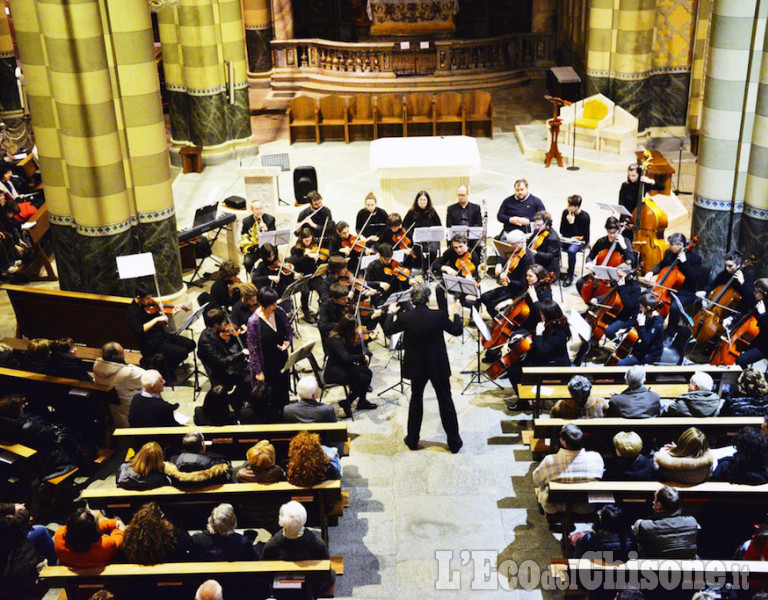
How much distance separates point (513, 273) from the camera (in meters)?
11.7

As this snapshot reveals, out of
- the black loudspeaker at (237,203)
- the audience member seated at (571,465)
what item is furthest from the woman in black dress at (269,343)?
the black loudspeaker at (237,203)

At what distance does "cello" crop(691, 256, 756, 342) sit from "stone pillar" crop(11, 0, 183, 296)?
6781 millimetres

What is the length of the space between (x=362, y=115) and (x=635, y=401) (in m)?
12.8

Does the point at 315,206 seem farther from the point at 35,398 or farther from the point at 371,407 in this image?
the point at 35,398

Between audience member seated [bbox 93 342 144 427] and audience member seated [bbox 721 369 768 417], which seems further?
audience member seated [bbox 93 342 144 427]

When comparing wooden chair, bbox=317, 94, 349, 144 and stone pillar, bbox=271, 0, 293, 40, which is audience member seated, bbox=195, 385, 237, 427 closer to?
wooden chair, bbox=317, 94, 349, 144

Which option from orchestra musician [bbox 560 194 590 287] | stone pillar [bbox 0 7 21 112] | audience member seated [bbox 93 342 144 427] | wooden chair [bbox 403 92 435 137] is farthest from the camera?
stone pillar [bbox 0 7 21 112]

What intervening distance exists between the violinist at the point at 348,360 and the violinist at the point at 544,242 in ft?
10.0

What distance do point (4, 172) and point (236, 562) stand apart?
417 inches

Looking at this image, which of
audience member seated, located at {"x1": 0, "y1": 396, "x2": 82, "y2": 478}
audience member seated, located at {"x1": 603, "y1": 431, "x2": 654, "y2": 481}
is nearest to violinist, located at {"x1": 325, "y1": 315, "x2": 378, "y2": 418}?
audience member seated, located at {"x1": 0, "y1": 396, "x2": 82, "y2": 478}

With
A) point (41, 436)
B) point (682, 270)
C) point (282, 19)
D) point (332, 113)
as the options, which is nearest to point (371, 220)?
point (682, 270)

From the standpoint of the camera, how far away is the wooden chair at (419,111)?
19703 mm

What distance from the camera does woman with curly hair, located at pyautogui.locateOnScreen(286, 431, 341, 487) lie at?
7652mm

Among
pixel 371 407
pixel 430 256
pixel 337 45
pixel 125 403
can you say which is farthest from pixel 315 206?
pixel 337 45
